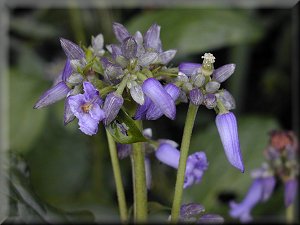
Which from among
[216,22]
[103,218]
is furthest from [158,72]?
[216,22]

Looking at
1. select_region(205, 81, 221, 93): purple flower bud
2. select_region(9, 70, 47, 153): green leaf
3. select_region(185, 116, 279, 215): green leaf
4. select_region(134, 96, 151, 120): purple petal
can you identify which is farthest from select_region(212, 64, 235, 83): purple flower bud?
select_region(9, 70, 47, 153): green leaf

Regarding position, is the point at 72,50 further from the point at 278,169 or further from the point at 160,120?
the point at 160,120

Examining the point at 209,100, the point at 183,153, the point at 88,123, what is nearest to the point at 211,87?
the point at 209,100

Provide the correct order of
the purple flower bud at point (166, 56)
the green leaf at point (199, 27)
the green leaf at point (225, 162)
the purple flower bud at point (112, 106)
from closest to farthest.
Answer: the purple flower bud at point (112, 106) < the purple flower bud at point (166, 56) < the green leaf at point (225, 162) < the green leaf at point (199, 27)

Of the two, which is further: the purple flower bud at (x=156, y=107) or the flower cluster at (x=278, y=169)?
the flower cluster at (x=278, y=169)

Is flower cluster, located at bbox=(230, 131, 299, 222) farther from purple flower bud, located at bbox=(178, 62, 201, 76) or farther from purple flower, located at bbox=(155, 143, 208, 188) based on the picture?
purple flower bud, located at bbox=(178, 62, 201, 76)

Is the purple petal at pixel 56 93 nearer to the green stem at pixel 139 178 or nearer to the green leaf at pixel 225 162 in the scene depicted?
the green stem at pixel 139 178

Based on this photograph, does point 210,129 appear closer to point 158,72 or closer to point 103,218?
point 103,218

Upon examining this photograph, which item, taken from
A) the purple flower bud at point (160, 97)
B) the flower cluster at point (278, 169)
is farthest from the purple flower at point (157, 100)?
the flower cluster at point (278, 169)
